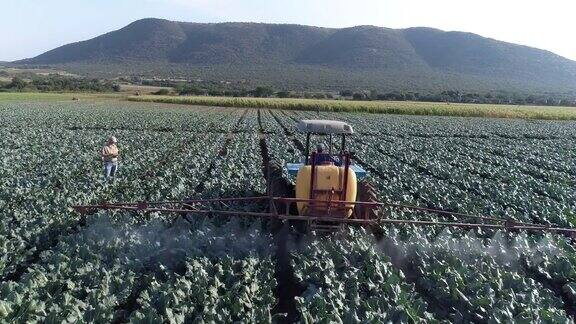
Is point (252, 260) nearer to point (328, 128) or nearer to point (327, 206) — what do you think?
point (327, 206)

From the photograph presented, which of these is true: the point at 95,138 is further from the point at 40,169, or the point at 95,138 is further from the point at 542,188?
the point at 542,188

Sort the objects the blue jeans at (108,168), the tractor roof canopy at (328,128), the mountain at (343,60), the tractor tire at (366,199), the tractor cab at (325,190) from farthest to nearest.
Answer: the mountain at (343,60)
the blue jeans at (108,168)
the tractor roof canopy at (328,128)
the tractor tire at (366,199)
the tractor cab at (325,190)

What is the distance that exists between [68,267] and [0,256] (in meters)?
1.44

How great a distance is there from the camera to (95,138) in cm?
2797

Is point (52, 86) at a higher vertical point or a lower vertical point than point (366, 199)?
lower

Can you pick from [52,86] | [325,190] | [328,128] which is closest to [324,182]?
[325,190]

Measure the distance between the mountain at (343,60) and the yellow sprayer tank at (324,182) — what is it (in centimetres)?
11706

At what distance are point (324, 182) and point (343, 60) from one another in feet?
529

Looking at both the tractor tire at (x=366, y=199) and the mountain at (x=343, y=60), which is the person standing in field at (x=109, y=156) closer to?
the tractor tire at (x=366, y=199)

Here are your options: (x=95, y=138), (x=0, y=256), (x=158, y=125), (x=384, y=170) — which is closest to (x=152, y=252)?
(x=0, y=256)

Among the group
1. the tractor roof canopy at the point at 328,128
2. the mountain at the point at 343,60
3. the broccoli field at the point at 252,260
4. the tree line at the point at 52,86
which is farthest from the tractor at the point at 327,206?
the mountain at the point at 343,60

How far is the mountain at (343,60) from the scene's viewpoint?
470 feet

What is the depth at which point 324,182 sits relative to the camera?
990 centimetres

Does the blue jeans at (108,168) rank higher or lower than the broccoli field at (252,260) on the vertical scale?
lower
